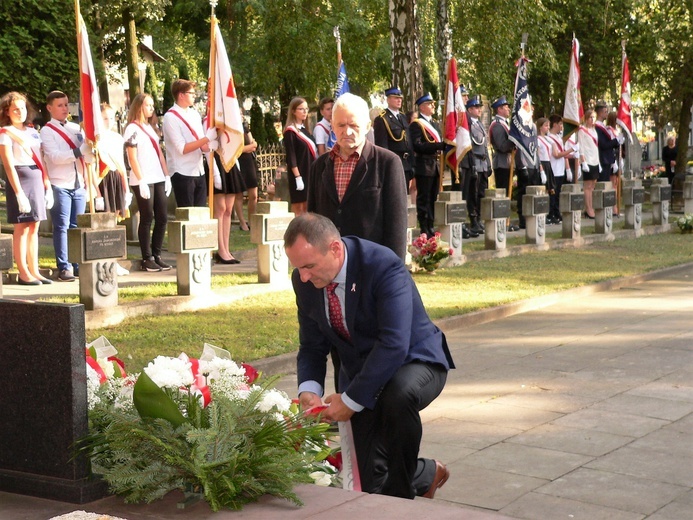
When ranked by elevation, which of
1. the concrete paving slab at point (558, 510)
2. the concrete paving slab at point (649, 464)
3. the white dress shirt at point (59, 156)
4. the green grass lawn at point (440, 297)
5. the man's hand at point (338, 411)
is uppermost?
the white dress shirt at point (59, 156)

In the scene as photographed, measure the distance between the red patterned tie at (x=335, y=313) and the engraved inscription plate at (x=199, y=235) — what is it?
6826mm

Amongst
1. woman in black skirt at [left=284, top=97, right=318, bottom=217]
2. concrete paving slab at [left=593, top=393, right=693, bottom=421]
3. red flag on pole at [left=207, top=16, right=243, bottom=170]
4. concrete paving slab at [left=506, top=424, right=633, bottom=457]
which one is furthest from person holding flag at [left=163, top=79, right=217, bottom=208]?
concrete paving slab at [left=506, top=424, right=633, bottom=457]

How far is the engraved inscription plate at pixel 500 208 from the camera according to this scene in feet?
56.8

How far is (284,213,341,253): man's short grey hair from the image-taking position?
503 cm

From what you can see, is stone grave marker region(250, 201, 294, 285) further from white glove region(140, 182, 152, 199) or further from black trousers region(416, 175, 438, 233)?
black trousers region(416, 175, 438, 233)

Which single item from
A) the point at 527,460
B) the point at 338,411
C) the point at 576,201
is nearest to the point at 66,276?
the point at 527,460

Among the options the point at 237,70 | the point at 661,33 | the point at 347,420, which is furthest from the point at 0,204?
the point at 347,420

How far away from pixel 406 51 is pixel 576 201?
13.6ft

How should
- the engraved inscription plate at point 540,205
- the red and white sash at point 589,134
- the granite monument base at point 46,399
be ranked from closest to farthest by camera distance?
the granite monument base at point 46,399 < the engraved inscription plate at point 540,205 < the red and white sash at point 589,134

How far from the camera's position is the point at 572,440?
7266mm

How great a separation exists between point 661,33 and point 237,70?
12.7 m

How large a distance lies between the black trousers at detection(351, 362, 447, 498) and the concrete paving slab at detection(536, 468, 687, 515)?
114 centimetres

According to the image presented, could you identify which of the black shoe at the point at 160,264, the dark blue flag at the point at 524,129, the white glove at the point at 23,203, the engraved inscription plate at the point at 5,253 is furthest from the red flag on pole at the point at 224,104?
the dark blue flag at the point at 524,129

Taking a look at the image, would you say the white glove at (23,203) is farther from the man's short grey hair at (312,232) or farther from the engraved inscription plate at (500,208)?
the man's short grey hair at (312,232)
